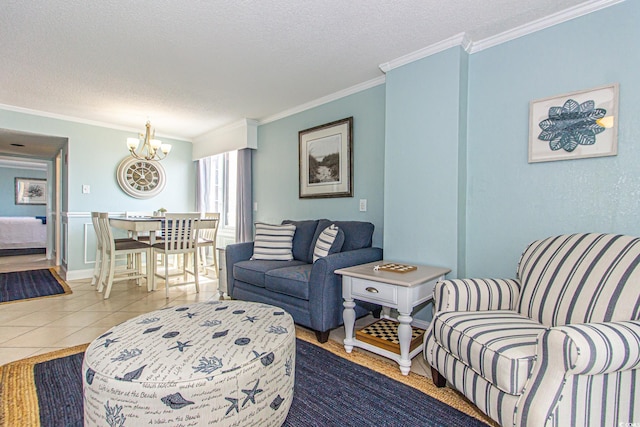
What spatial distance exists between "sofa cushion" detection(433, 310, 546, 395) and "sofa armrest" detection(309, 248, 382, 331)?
83 cm

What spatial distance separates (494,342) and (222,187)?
16.3 feet

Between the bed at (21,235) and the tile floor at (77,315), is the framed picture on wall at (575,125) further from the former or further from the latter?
the bed at (21,235)

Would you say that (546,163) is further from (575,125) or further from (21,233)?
(21,233)

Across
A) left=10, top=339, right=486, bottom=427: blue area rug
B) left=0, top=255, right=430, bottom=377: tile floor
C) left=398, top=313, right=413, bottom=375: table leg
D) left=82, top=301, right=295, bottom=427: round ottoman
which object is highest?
left=82, top=301, right=295, bottom=427: round ottoman

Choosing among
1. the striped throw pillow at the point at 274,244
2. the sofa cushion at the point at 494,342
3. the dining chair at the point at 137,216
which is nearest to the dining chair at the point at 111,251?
the dining chair at the point at 137,216

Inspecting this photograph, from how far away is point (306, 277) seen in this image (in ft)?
7.91

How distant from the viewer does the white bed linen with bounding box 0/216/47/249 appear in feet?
23.5

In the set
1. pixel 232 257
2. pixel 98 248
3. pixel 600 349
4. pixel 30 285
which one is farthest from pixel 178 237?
pixel 600 349

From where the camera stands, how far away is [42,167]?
28.9 feet

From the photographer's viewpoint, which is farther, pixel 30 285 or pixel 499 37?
pixel 30 285

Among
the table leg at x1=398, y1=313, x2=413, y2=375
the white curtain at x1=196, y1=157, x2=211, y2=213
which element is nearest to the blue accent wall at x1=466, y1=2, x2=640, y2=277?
the table leg at x1=398, y1=313, x2=413, y2=375

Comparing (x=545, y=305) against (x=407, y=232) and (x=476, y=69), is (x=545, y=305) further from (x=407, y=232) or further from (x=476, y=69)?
(x=476, y=69)

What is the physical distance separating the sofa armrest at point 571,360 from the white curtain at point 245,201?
3.79m

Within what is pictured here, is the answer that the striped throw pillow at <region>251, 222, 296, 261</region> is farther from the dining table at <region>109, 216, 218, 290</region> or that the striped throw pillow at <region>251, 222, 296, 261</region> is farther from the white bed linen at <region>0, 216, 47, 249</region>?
the white bed linen at <region>0, 216, 47, 249</region>
